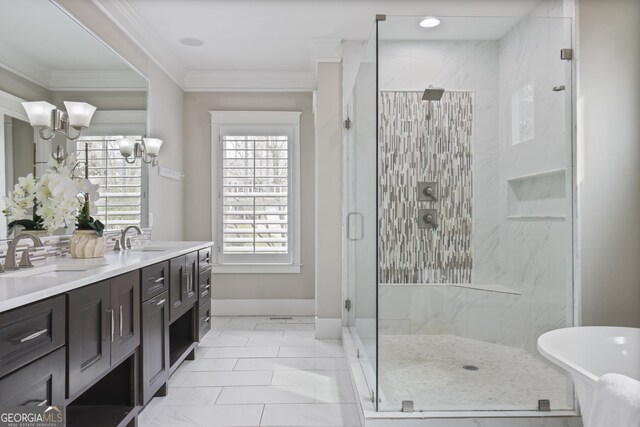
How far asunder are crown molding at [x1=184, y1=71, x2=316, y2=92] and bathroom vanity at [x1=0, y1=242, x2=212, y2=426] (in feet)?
7.43

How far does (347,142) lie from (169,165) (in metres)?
1.79

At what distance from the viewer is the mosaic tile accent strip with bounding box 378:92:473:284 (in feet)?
8.42

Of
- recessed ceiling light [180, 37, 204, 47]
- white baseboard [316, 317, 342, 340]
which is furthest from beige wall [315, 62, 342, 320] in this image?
recessed ceiling light [180, 37, 204, 47]

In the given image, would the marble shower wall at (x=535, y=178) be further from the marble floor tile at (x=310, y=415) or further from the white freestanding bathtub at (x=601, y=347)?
the marble floor tile at (x=310, y=415)

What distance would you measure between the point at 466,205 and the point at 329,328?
5.99 feet

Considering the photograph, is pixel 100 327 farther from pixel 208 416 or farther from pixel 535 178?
pixel 535 178

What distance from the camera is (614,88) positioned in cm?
215

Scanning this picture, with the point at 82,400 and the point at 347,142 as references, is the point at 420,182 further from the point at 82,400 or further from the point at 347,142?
the point at 82,400

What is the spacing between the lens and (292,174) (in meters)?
4.55

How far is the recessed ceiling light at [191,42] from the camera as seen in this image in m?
3.65

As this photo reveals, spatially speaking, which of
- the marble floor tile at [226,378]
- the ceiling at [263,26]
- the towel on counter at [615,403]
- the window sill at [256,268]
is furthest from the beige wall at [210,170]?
the towel on counter at [615,403]

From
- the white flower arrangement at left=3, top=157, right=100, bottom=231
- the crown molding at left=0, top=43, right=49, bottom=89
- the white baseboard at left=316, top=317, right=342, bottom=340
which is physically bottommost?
the white baseboard at left=316, top=317, right=342, bottom=340

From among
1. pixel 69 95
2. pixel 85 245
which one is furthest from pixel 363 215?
pixel 69 95
